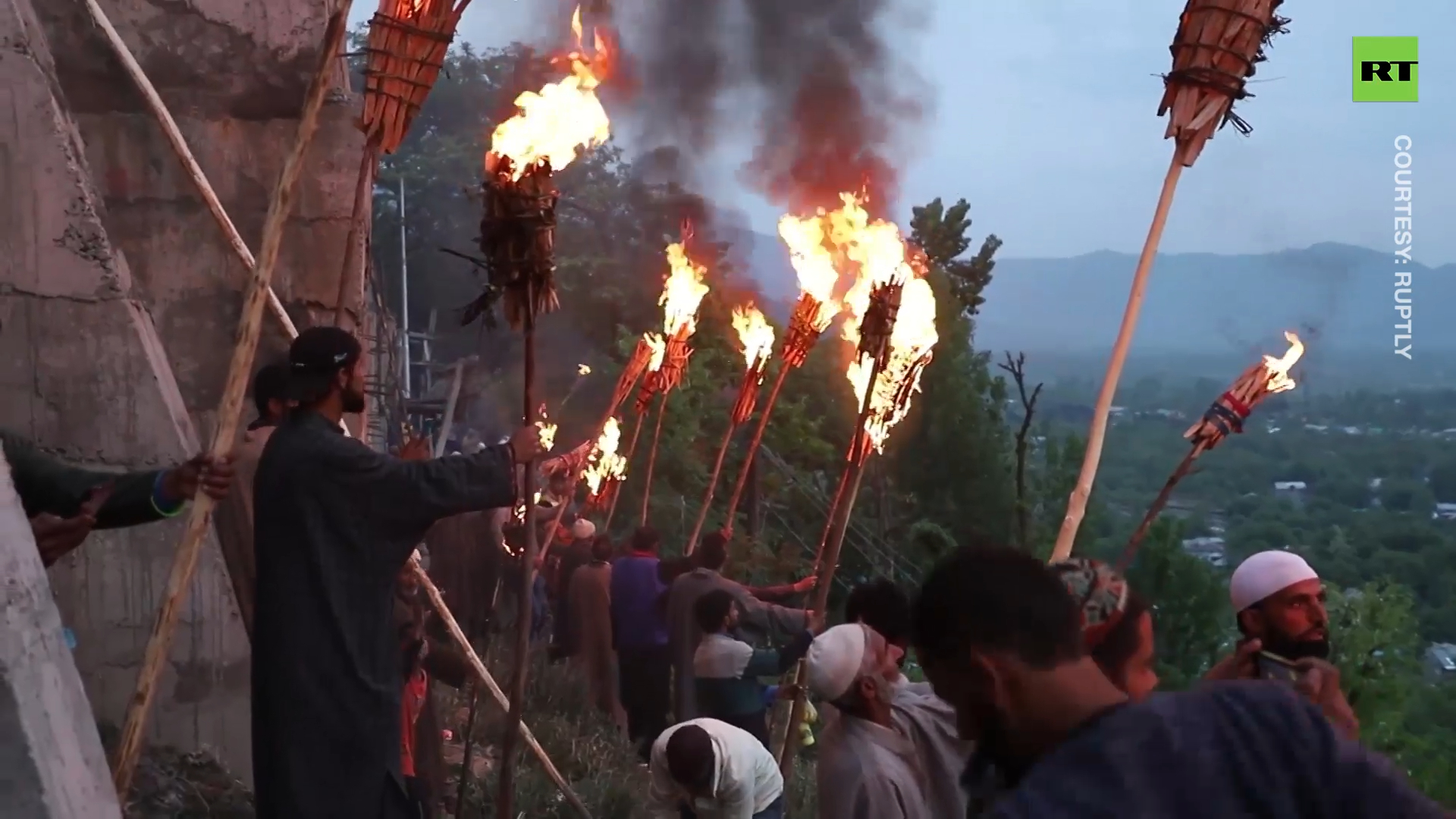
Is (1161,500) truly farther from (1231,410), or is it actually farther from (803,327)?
(803,327)

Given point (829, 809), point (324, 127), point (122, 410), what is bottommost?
point (829, 809)

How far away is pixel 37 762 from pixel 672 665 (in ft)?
22.3

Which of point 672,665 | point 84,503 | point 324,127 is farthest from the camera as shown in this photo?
point 672,665

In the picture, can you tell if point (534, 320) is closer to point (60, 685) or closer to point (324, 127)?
point (60, 685)

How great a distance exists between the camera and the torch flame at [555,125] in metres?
4.74

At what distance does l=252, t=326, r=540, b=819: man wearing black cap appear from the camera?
4.25 m

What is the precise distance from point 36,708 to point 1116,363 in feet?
10.6

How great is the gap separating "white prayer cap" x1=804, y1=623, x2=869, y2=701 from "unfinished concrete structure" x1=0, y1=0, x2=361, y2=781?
2.91 metres

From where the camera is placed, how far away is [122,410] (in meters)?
5.55

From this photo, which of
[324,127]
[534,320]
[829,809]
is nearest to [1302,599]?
[829,809]

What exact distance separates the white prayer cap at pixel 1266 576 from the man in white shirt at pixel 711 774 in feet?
5.75

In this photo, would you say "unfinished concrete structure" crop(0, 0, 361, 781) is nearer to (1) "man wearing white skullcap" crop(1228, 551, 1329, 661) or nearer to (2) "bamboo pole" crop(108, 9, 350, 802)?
(2) "bamboo pole" crop(108, 9, 350, 802)

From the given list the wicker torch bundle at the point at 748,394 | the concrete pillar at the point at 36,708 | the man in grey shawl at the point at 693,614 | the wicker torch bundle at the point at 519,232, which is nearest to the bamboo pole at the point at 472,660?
the man in grey shawl at the point at 693,614

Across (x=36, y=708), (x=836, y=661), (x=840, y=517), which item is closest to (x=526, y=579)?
(x=836, y=661)
